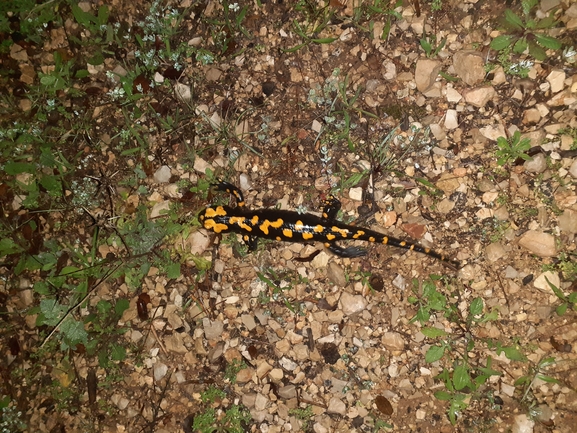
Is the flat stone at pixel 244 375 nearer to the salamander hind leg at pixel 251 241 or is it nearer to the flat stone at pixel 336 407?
the flat stone at pixel 336 407

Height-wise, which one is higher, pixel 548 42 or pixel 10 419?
pixel 548 42

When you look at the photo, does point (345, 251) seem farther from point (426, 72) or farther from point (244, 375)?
point (426, 72)

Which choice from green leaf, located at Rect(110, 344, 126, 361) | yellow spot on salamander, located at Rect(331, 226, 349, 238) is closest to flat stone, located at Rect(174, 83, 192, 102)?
yellow spot on salamander, located at Rect(331, 226, 349, 238)

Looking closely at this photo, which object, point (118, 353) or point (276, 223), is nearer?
point (276, 223)

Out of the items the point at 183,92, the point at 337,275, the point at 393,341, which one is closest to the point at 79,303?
the point at 183,92

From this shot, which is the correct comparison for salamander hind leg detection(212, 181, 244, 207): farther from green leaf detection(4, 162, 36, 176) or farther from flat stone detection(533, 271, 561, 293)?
Result: flat stone detection(533, 271, 561, 293)
